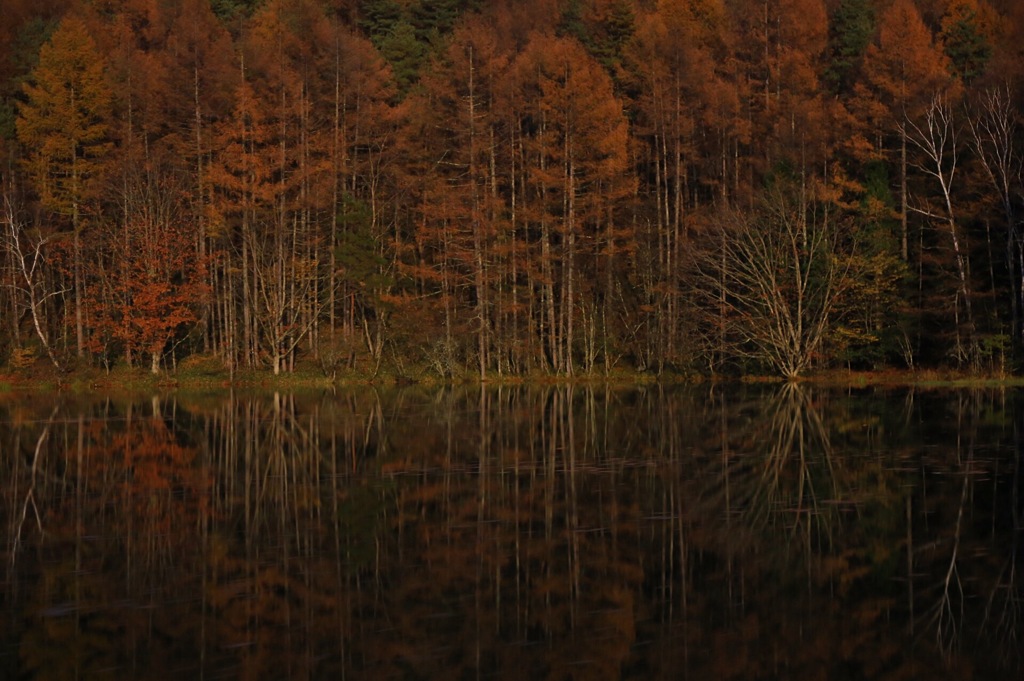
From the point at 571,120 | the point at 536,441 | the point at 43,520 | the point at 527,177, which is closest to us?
the point at 43,520

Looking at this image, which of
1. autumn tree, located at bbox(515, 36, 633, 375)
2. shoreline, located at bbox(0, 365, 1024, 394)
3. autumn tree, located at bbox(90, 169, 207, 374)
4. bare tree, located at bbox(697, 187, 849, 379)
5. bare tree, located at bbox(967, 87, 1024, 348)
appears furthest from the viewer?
autumn tree, located at bbox(515, 36, 633, 375)

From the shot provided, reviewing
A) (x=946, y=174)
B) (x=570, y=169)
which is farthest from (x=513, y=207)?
(x=946, y=174)

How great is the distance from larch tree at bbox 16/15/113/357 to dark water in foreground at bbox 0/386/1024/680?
27.7 meters

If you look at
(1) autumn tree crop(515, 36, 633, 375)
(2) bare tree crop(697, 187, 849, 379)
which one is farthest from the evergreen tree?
(2) bare tree crop(697, 187, 849, 379)

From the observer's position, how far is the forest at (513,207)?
4169cm

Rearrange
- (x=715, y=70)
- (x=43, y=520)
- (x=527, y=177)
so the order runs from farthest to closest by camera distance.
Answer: (x=715, y=70)
(x=527, y=177)
(x=43, y=520)

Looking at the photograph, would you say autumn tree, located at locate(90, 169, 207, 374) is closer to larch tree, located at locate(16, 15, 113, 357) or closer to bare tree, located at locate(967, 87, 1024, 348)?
larch tree, located at locate(16, 15, 113, 357)

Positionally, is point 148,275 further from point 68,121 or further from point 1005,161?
point 1005,161

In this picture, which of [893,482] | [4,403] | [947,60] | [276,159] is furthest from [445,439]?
[947,60]

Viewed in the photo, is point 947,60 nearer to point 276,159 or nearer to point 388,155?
point 388,155

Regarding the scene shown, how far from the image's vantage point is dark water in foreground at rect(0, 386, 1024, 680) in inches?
315

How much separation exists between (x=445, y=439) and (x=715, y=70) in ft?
123

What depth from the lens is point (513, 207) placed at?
149 ft

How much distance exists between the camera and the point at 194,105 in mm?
47062
